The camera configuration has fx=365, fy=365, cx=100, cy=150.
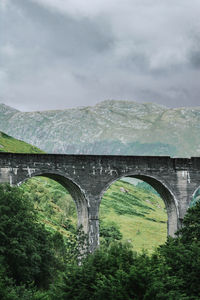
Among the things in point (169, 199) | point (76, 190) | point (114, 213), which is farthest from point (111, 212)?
point (76, 190)

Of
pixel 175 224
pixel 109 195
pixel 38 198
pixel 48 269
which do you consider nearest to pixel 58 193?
pixel 38 198

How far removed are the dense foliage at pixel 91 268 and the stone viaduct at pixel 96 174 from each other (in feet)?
14.7

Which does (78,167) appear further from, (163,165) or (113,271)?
(113,271)

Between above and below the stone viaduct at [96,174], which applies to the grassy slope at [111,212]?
below

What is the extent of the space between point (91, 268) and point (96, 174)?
600 inches

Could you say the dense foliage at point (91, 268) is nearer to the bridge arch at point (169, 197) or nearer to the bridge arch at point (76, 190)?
the bridge arch at point (76, 190)

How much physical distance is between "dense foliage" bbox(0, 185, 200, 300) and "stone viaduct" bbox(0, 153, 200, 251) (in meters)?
4.47

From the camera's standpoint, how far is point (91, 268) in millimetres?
19734

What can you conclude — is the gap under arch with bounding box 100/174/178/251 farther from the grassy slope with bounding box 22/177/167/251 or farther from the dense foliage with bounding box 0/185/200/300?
the grassy slope with bounding box 22/177/167/251

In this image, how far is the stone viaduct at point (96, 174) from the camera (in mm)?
32094

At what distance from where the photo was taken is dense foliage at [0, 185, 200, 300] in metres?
17.7

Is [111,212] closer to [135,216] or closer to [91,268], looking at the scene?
[135,216]

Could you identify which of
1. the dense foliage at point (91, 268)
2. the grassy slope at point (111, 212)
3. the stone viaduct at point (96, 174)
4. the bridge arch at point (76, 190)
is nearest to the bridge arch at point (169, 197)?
the stone viaduct at point (96, 174)

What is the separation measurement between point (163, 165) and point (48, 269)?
1564 cm
